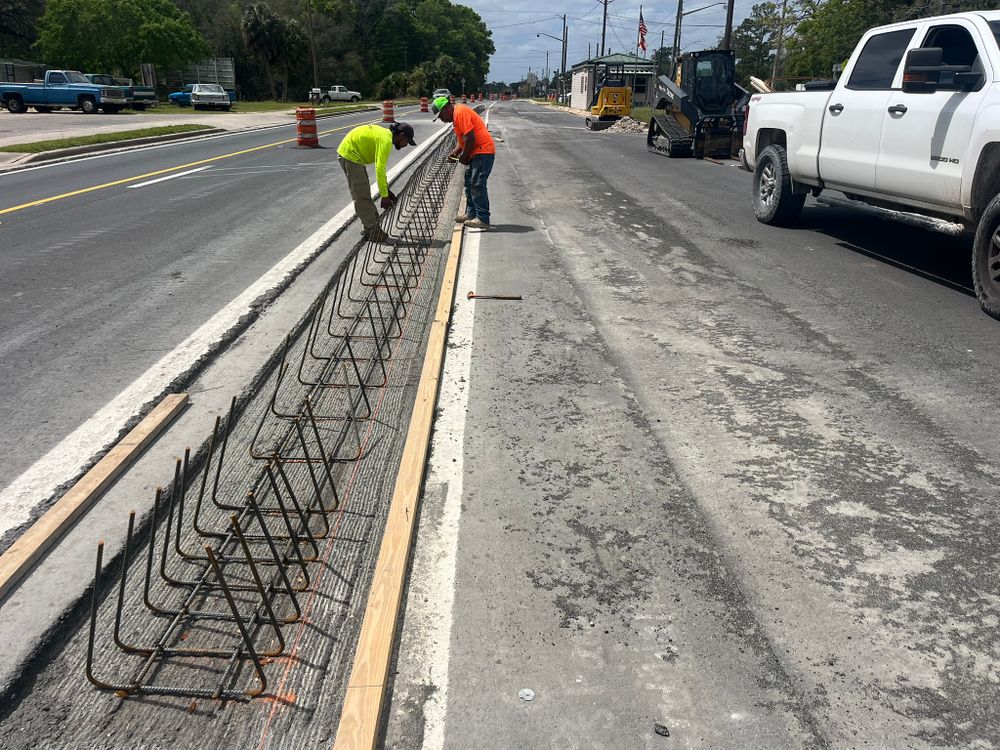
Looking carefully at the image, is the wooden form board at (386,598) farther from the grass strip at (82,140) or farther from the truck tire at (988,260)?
the grass strip at (82,140)

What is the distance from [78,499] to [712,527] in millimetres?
2888

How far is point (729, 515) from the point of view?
3.58 metres

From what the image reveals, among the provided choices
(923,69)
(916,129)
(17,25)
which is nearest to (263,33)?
(17,25)

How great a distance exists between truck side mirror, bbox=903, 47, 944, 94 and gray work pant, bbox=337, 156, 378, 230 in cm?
557

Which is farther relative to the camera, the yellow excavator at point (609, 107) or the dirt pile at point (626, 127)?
the yellow excavator at point (609, 107)

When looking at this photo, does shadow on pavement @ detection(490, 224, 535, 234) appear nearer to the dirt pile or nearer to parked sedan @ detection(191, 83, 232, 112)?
the dirt pile

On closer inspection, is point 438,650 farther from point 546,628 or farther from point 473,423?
point 473,423

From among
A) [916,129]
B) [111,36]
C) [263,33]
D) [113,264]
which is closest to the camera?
[916,129]

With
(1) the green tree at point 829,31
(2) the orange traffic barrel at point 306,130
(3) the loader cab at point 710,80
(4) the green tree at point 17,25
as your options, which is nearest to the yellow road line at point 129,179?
(2) the orange traffic barrel at point 306,130

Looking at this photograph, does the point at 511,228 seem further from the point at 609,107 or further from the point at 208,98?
the point at 208,98

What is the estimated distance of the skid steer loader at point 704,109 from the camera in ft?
65.9

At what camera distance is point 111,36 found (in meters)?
54.8

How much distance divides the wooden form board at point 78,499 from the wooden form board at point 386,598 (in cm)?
141

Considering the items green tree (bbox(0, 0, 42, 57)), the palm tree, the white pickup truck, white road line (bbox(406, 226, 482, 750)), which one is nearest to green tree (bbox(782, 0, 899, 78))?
the white pickup truck
